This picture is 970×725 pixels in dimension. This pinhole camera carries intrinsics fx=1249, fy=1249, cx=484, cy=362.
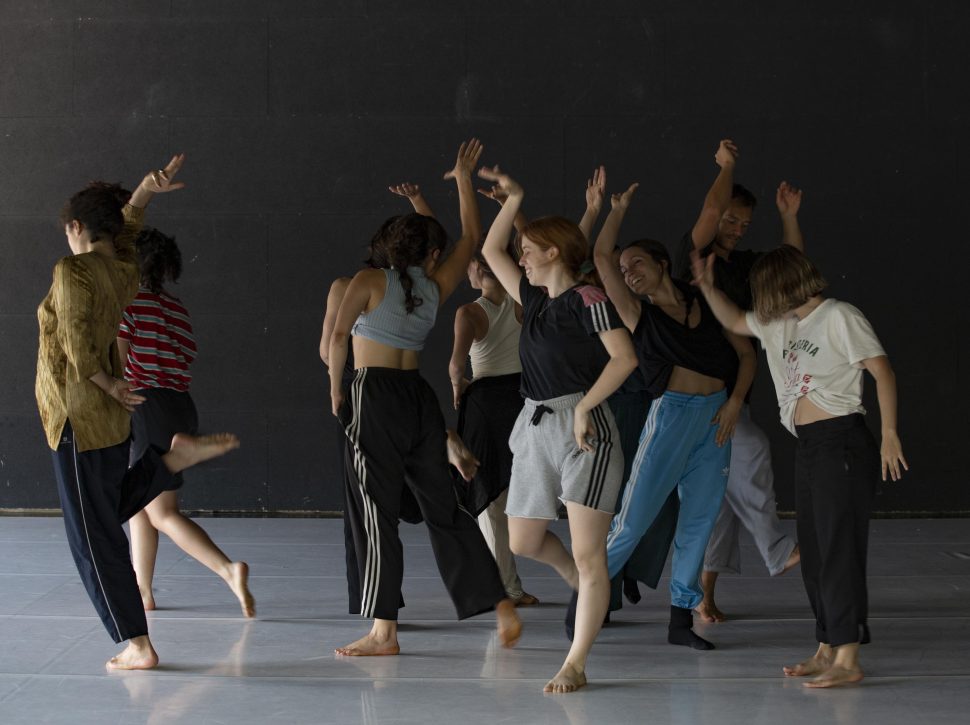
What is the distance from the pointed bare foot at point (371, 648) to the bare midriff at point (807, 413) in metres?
1.54

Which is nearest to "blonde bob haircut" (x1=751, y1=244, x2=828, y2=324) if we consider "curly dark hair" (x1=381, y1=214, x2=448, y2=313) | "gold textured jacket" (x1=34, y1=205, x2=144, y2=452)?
"curly dark hair" (x1=381, y1=214, x2=448, y2=313)

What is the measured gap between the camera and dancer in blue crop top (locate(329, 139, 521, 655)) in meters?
4.21

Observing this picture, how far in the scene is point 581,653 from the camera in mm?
3783

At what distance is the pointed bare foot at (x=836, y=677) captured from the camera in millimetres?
3824

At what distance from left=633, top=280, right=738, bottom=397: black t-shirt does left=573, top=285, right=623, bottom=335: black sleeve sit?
64cm

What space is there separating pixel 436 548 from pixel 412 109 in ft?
12.0

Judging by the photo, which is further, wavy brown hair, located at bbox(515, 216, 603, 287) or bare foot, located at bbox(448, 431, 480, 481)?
bare foot, located at bbox(448, 431, 480, 481)

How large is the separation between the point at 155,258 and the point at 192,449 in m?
1.06

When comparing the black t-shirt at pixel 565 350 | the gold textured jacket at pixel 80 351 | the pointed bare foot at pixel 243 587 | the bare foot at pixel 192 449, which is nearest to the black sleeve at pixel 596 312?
the black t-shirt at pixel 565 350

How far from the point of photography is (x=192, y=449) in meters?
4.20

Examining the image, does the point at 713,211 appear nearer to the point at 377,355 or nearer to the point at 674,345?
the point at 674,345

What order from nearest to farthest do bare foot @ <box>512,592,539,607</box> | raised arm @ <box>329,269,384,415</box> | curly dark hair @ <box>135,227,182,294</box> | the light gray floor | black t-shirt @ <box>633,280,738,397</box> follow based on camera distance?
the light gray floor → raised arm @ <box>329,269,384,415</box> → black t-shirt @ <box>633,280,738,397</box> → curly dark hair @ <box>135,227,182,294</box> → bare foot @ <box>512,592,539,607</box>

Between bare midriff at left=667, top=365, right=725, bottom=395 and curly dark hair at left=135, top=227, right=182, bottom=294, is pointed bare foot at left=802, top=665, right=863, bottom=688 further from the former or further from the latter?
curly dark hair at left=135, top=227, right=182, bottom=294

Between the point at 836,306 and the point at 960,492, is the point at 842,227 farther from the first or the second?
the point at 836,306
